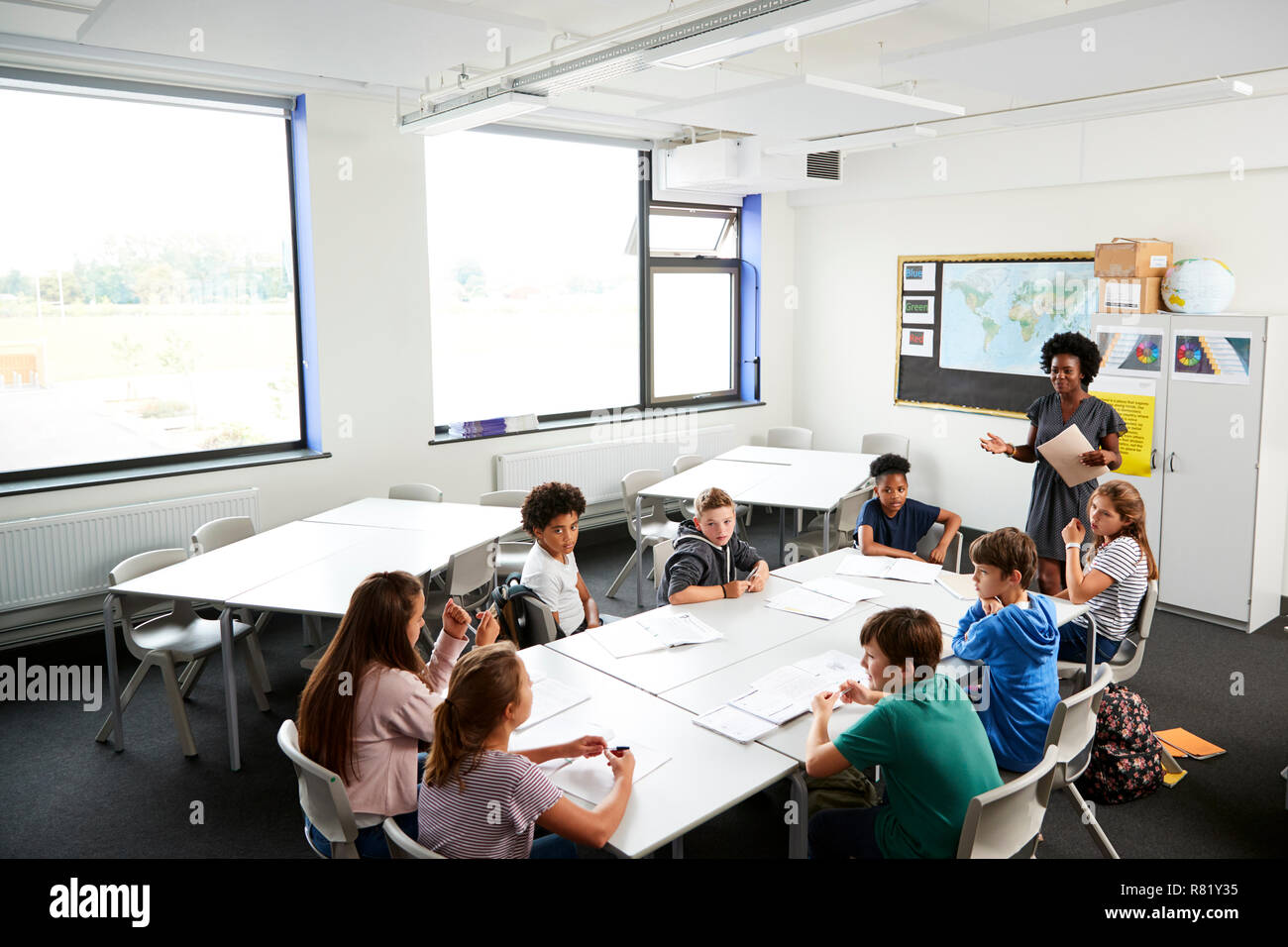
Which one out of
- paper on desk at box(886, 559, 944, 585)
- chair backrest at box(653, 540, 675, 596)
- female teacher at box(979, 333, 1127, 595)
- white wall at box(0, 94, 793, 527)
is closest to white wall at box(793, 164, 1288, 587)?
female teacher at box(979, 333, 1127, 595)

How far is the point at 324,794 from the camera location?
2547mm

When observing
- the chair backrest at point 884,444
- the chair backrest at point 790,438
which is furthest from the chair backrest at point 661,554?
the chair backrest at point 790,438

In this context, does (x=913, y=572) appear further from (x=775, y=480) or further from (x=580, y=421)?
(x=580, y=421)

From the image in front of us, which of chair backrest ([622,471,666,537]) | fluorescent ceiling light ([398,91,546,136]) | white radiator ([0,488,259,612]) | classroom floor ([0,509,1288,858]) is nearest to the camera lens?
classroom floor ([0,509,1288,858])

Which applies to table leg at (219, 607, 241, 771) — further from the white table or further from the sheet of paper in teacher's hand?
the sheet of paper in teacher's hand

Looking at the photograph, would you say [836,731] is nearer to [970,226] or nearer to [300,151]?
[300,151]

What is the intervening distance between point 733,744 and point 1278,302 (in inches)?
198

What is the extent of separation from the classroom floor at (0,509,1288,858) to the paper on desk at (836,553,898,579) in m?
1.05

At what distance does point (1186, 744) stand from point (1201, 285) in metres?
2.86

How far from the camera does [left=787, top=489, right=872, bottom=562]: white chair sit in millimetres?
5832

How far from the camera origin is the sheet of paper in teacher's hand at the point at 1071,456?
5023 millimetres

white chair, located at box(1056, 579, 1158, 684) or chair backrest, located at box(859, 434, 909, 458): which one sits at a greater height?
chair backrest, located at box(859, 434, 909, 458)

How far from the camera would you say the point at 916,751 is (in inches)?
96.7
